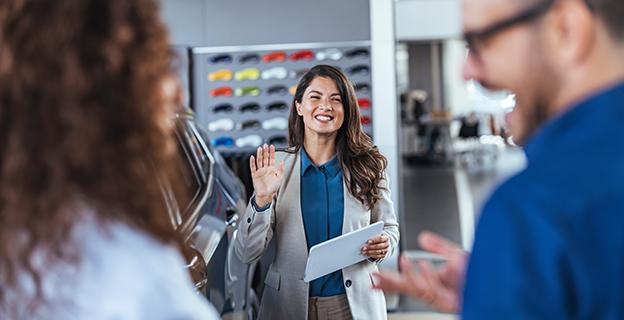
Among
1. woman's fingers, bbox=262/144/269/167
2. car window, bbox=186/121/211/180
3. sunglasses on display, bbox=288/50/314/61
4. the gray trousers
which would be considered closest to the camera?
the gray trousers

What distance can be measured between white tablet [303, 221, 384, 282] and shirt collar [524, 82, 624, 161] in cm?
150

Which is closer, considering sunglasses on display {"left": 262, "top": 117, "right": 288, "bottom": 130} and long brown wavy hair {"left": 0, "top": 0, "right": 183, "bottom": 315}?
long brown wavy hair {"left": 0, "top": 0, "right": 183, "bottom": 315}

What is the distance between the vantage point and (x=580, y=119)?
1.02 metres

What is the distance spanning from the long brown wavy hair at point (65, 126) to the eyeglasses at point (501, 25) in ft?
1.63

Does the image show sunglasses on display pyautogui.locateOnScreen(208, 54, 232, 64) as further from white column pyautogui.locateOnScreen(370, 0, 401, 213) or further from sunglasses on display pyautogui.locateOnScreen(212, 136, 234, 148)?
white column pyautogui.locateOnScreen(370, 0, 401, 213)

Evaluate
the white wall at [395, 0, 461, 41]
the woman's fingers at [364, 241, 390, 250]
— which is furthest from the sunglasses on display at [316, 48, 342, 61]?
the white wall at [395, 0, 461, 41]

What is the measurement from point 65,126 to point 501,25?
642mm

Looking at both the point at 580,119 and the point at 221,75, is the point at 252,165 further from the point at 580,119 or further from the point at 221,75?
the point at 221,75

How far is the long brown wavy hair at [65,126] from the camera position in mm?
1058

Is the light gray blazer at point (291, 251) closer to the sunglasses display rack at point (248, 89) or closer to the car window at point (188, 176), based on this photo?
the car window at point (188, 176)

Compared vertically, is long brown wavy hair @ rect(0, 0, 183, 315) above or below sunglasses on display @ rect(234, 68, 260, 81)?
below

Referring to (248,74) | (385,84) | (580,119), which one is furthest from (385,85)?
(580,119)

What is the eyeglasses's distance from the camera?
1082 millimetres

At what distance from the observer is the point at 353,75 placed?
6.50 meters
